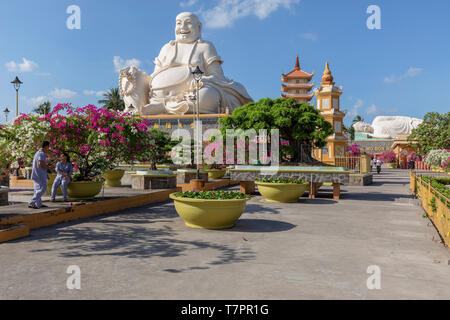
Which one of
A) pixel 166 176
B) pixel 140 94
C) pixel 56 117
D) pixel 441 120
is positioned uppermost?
pixel 140 94

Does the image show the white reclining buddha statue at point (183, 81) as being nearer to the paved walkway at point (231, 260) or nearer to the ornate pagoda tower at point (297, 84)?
the ornate pagoda tower at point (297, 84)

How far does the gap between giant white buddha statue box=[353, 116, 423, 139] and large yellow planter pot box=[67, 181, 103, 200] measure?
69.7 meters

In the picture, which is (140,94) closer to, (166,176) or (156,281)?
(166,176)

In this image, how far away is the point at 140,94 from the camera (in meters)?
37.7

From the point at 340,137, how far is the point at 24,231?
104ft

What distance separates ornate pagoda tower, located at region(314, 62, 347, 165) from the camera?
109ft

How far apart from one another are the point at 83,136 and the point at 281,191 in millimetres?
6685

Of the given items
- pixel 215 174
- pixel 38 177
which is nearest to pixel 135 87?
pixel 215 174

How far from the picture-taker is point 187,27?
119 ft

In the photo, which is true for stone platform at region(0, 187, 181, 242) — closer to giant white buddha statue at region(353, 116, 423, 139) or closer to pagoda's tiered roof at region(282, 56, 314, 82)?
pagoda's tiered roof at region(282, 56, 314, 82)
